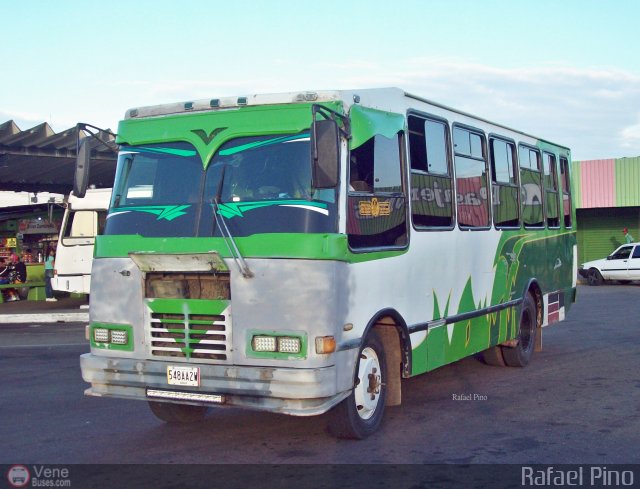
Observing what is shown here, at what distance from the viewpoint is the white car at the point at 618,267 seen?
29.8 metres

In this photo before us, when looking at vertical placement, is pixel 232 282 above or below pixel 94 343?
above

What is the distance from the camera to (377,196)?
7555 millimetres

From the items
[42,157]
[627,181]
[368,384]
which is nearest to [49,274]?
[42,157]

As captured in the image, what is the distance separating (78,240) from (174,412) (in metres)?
14.6

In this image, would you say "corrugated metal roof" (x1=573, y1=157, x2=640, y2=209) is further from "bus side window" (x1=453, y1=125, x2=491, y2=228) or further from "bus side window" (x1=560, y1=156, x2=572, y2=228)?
"bus side window" (x1=453, y1=125, x2=491, y2=228)

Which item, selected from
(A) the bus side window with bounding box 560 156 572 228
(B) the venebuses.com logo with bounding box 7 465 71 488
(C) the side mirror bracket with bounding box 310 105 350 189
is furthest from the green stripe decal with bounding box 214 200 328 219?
(A) the bus side window with bounding box 560 156 572 228

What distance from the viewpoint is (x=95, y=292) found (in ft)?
24.1

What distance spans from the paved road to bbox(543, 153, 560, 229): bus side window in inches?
89.5

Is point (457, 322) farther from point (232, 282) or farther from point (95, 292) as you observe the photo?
point (95, 292)

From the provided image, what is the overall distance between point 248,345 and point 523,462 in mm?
2312

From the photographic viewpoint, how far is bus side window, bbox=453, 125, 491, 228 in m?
9.50

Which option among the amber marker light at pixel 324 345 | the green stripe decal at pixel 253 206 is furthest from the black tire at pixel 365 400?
the green stripe decal at pixel 253 206

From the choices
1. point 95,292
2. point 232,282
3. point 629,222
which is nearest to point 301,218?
point 232,282

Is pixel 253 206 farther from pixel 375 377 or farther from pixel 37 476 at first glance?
pixel 37 476
